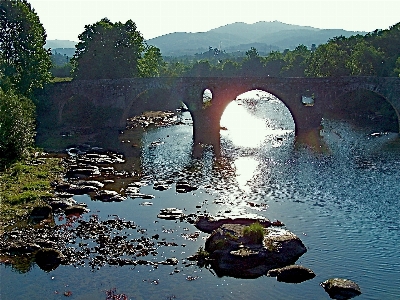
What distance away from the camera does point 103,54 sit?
294ft

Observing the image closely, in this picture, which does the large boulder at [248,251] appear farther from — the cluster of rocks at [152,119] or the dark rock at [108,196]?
the cluster of rocks at [152,119]

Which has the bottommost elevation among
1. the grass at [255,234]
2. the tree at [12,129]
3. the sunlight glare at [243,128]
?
the grass at [255,234]

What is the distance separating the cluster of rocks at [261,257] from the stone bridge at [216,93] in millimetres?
33926

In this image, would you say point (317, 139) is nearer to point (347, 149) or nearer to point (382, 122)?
point (347, 149)

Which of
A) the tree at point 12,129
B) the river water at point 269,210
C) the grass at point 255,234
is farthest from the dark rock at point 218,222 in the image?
the tree at point 12,129

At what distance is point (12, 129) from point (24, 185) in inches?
391

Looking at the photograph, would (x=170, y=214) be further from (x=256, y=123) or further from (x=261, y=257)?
(x=256, y=123)

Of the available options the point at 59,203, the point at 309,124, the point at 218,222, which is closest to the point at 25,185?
the point at 59,203

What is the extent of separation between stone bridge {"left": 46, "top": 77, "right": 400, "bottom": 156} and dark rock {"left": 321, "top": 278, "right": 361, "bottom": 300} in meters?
39.2

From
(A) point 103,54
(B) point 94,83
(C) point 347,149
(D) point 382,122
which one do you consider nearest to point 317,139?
(C) point 347,149

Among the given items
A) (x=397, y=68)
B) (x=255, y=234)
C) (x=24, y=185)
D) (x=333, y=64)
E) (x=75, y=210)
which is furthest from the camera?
(x=333, y=64)

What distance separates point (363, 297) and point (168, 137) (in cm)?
5284

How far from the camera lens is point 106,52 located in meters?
89.8

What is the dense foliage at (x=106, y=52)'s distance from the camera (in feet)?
294
